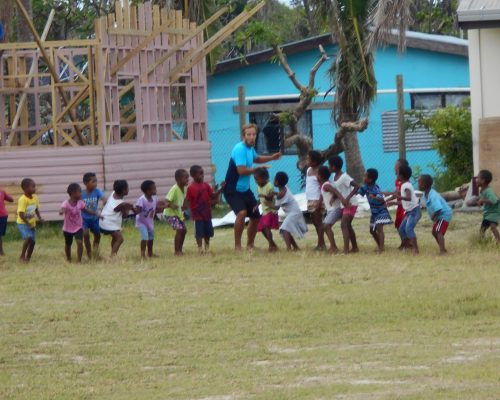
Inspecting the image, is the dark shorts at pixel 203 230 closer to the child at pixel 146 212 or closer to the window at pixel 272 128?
the child at pixel 146 212

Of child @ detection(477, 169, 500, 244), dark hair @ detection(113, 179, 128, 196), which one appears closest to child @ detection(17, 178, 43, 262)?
dark hair @ detection(113, 179, 128, 196)

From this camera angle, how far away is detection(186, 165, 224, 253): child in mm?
16269

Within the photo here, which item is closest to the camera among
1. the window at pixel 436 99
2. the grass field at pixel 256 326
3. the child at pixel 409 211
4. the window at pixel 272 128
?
the grass field at pixel 256 326

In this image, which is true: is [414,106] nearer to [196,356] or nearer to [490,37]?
[490,37]

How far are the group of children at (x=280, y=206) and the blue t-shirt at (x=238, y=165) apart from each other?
0.23 metres

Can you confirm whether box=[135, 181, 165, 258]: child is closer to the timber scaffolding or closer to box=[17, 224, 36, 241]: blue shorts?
box=[17, 224, 36, 241]: blue shorts

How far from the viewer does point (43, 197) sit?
20062 millimetres

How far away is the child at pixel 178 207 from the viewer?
16109 mm

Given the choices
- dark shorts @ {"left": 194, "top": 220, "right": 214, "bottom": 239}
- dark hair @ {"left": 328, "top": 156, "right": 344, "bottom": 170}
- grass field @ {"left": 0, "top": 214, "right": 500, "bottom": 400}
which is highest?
dark hair @ {"left": 328, "top": 156, "right": 344, "bottom": 170}

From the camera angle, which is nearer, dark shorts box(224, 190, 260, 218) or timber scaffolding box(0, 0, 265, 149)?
dark shorts box(224, 190, 260, 218)

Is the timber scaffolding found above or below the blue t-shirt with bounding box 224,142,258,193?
above

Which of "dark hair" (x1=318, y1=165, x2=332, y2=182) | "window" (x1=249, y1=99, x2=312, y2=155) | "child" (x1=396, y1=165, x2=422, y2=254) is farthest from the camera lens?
"window" (x1=249, y1=99, x2=312, y2=155)

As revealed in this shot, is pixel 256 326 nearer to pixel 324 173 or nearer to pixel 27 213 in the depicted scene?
pixel 324 173

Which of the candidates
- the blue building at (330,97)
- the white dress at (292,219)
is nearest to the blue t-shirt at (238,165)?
the white dress at (292,219)
